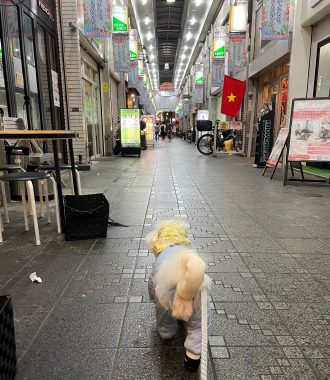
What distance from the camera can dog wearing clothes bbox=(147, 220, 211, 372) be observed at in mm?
1238

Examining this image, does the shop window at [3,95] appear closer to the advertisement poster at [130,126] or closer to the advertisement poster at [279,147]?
the advertisement poster at [279,147]

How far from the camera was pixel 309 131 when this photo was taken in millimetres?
5820

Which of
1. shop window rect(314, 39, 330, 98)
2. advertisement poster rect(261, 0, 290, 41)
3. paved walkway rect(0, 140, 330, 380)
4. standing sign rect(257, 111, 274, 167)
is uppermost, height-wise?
advertisement poster rect(261, 0, 290, 41)

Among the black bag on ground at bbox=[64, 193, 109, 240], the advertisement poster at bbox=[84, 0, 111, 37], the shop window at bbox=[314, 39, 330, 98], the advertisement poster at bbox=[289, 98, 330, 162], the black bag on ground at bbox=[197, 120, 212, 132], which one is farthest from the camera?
the black bag on ground at bbox=[197, 120, 212, 132]

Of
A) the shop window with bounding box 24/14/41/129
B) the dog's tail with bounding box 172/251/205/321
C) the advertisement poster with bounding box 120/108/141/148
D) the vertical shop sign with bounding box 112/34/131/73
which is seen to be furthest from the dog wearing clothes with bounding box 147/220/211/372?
the vertical shop sign with bounding box 112/34/131/73

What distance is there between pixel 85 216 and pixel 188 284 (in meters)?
2.11

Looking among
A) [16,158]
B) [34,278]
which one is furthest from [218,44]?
[34,278]

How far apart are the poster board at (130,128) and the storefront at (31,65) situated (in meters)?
4.42

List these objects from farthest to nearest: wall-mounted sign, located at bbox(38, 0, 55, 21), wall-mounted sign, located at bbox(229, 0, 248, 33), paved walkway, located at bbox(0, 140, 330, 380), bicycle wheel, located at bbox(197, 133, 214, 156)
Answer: bicycle wheel, located at bbox(197, 133, 214, 156) < wall-mounted sign, located at bbox(229, 0, 248, 33) < wall-mounted sign, located at bbox(38, 0, 55, 21) < paved walkway, located at bbox(0, 140, 330, 380)

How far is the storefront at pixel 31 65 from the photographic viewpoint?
5293 millimetres

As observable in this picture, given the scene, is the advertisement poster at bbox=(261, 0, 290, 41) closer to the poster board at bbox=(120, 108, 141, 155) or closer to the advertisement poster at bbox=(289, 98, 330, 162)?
the advertisement poster at bbox=(289, 98, 330, 162)

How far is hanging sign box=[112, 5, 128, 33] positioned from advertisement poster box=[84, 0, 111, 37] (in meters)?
3.22

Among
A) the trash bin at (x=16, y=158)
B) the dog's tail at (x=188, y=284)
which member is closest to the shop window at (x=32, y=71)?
the trash bin at (x=16, y=158)

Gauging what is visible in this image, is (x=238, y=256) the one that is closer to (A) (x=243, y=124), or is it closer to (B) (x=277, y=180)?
(B) (x=277, y=180)
